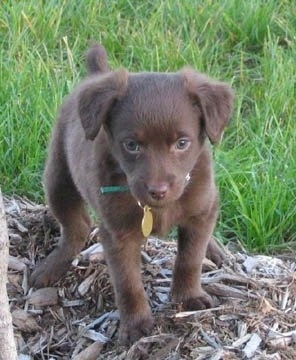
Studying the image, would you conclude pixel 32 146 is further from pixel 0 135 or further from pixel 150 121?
pixel 150 121

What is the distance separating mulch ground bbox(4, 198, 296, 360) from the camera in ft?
13.2

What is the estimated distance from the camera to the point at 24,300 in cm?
448

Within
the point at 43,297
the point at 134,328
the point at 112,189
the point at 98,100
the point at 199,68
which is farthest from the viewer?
the point at 199,68

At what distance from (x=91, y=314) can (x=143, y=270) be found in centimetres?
30

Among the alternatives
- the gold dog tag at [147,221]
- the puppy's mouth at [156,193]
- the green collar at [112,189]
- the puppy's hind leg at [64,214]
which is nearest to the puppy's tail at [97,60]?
the puppy's hind leg at [64,214]

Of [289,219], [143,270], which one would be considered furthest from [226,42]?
[143,270]

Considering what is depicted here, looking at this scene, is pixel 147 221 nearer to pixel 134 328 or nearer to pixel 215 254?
pixel 134 328

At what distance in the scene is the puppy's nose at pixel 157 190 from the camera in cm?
359

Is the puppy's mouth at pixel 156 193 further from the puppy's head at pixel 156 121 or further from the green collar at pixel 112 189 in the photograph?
the green collar at pixel 112 189

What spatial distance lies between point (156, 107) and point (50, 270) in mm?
1124

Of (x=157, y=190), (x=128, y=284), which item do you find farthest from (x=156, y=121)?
(x=128, y=284)

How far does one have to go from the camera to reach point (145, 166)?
3.66 meters

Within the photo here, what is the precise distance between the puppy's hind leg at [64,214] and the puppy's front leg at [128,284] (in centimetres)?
56

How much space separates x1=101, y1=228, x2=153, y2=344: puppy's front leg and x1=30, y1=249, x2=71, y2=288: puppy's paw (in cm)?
51
